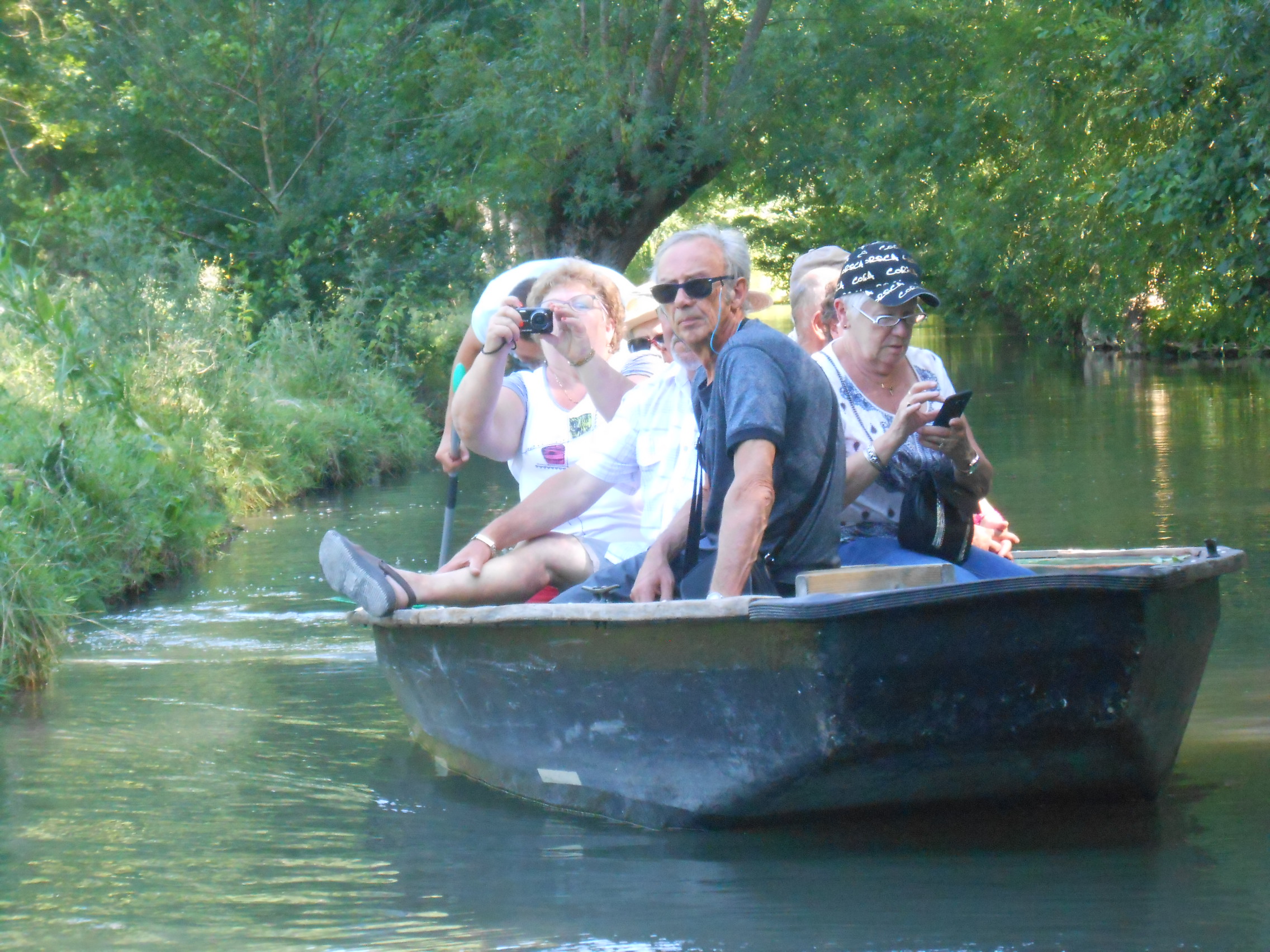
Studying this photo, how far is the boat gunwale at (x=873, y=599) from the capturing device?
4082 millimetres

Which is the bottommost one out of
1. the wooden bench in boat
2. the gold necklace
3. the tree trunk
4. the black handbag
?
the wooden bench in boat

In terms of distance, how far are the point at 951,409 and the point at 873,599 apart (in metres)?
0.68

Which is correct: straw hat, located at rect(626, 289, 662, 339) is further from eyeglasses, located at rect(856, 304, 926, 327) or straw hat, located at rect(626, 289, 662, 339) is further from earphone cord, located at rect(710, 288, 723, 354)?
earphone cord, located at rect(710, 288, 723, 354)

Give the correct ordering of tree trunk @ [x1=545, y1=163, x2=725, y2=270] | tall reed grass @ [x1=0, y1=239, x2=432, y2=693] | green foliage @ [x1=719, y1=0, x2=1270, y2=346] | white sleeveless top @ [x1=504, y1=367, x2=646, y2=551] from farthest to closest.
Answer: tree trunk @ [x1=545, y1=163, x2=725, y2=270] → green foliage @ [x1=719, y1=0, x2=1270, y2=346] → tall reed grass @ [x1=0, y1=239, x2=432, y2=693] → white sleeveless top @ [x1=504, y1=367, x2=646, y2=551]

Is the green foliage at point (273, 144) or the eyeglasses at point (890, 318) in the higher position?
the green foliage at point (273, 144)

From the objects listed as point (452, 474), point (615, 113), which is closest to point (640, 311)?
point (452, 474)

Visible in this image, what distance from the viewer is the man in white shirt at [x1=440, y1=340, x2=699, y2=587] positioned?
491cm

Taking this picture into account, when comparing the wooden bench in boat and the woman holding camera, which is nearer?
the wooden bench in boat

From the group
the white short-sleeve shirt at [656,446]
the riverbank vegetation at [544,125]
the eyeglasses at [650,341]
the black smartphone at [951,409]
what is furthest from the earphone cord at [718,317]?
the riverbank vegetation at [544,125]

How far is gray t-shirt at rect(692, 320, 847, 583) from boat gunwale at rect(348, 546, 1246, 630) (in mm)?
310

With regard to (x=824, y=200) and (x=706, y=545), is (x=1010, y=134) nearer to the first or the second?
(x=824, y=200)

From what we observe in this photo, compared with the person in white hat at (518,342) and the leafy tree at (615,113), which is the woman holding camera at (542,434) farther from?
the leafy tree at (615,113)

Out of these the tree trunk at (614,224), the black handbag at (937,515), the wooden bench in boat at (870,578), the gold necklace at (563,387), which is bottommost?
the wooden bench in boat at (870,578)

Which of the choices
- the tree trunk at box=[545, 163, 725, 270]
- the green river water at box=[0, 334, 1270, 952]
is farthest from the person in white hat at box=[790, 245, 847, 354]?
the tree trunk at box=[545, 163, 725, 270]
